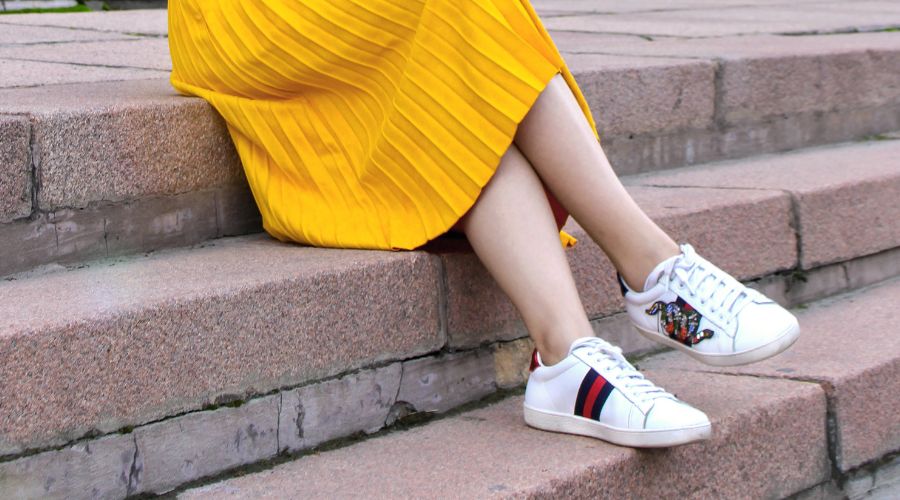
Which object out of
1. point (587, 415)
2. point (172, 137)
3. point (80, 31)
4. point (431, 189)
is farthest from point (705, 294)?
point (80, 31)

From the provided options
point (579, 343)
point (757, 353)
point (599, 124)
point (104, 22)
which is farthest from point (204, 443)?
point (104, 22)

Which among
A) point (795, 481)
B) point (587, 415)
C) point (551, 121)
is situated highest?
point (551, 121)

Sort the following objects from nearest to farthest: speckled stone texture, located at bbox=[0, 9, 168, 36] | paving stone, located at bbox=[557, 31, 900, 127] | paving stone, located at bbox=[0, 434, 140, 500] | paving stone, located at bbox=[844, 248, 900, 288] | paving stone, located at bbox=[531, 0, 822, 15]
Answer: paving stone, located at bbox=[0, 434, 140, 500] → paving stone, located at bbox=[844, 248, 900, 288] → paving stone, located at bbox=[557, 31, 900, 127] → speckled stone texture, located at bbox=[0, 9, 168, 36] → paving stone, located at bbox=[531, 0, 822, 15]

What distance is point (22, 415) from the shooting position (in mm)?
1458

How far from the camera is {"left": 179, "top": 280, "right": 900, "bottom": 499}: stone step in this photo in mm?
1597

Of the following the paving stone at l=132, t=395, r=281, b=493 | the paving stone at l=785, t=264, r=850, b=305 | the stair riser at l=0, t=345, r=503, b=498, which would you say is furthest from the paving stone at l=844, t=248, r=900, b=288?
→ the paving stone at l=132, t=395, r=281, b=493

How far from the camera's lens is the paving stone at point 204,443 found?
1.58 meters

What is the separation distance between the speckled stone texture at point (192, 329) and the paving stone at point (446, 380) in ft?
0.10

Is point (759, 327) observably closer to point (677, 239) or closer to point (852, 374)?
point (852, 374)

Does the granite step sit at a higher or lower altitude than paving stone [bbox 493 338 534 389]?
higher

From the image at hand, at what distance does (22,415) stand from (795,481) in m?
1.16

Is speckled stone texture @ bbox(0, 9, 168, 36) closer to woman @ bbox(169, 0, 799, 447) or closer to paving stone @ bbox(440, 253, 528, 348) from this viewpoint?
woman @ bbox(169, 0, 799, 447)

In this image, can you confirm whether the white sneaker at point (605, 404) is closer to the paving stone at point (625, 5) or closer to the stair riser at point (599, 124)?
the stair riser at point (599, 124)

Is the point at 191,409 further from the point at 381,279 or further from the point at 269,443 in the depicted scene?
the point at 381,279
